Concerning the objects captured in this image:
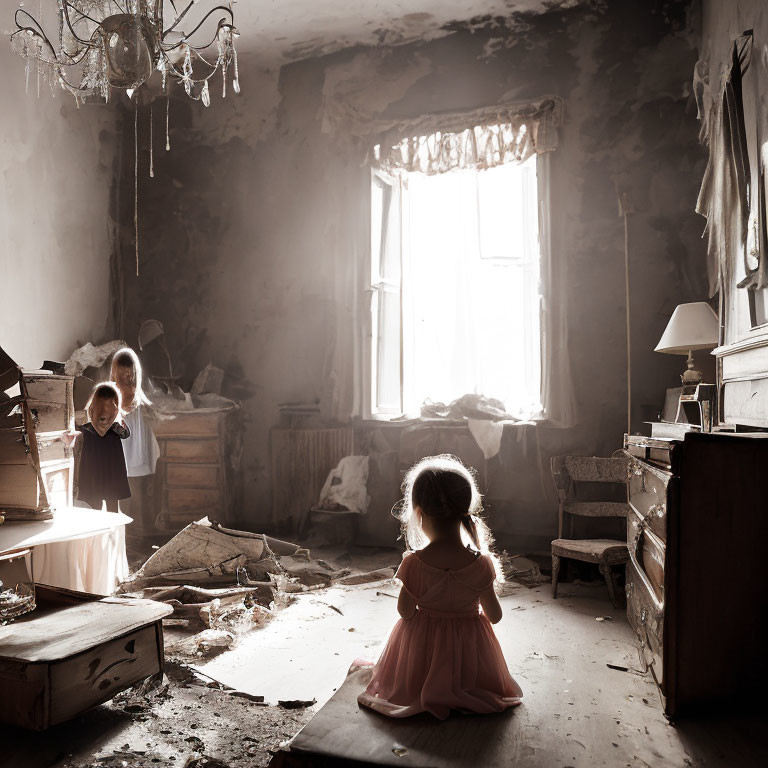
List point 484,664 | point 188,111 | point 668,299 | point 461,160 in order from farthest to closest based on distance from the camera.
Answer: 1. point 188,111
2. point 461,160
3. point 668,299
4. point 484,664

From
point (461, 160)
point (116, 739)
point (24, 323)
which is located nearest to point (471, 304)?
point (461, 160)

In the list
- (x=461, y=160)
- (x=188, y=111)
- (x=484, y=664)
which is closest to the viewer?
(x=484, y=664)

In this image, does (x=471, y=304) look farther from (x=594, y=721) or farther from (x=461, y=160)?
A: (x=594, y=721)

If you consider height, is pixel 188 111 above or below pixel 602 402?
above

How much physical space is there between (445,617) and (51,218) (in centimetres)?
484

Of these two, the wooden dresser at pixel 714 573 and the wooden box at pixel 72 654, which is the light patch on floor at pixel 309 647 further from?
the wooden dresser at pixel 714 573

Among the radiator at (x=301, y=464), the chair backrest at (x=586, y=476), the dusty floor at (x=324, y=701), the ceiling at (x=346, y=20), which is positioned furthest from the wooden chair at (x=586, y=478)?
the ceiling at (x=346, y=20)

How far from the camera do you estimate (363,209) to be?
553cm

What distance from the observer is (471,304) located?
5.25m

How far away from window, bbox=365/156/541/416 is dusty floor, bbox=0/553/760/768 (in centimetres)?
209

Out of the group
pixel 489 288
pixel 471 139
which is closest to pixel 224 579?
pixel 489 288

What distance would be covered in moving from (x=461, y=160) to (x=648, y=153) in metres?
1.44

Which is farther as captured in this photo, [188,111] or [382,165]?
[188,111]

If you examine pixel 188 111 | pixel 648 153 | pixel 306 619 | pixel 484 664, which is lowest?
pixel 306 619
